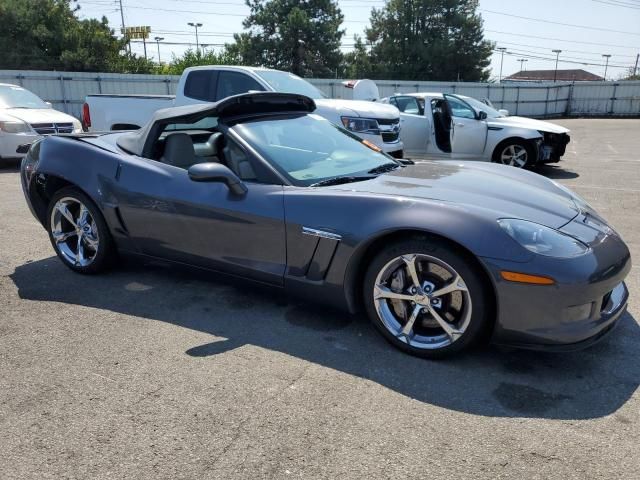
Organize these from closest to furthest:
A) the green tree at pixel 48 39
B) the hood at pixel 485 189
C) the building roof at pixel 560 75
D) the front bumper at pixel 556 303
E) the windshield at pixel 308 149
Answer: the front bumper at pixel 556 303
the hood at pixel 485 189
the windshield at pixel 308 149
the green tree at pixel 48 39
the building roof at pixel 560 75

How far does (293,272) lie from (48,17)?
154ft

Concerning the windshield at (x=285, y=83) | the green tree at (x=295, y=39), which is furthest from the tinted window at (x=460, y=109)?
the green tree at (x=295, y=39)

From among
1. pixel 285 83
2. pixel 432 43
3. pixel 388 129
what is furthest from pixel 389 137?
pixel 432 43

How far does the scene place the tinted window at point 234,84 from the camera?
839 centimetres

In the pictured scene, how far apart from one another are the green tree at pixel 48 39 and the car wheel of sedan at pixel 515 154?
3996 centimetres

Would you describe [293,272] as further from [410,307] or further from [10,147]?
[10,147]

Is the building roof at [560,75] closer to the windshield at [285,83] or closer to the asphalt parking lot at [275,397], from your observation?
the windshield at [285,83]

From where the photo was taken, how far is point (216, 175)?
3338 millimetres

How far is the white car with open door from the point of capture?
32.2 feet

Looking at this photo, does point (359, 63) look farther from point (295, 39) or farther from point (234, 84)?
point (234, 84)

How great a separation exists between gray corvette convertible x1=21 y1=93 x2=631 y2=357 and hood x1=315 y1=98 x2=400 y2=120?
13.8 feet

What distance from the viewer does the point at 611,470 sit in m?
2.09

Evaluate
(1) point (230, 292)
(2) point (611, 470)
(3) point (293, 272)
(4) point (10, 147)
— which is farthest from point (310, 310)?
(4) point (10, 147)

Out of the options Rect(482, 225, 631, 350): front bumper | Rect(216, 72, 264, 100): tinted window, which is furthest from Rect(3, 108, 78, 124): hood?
Rect(482, 225, 631, 350): front bumper
